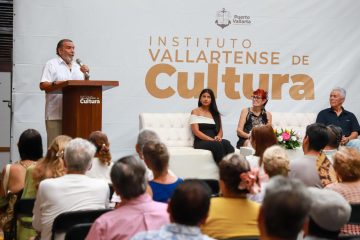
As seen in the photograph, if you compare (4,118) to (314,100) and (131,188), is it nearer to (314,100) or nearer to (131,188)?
(314,100)

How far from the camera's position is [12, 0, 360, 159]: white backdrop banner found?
25.4ft

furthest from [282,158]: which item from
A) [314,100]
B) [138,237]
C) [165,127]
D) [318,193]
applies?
[314,100]

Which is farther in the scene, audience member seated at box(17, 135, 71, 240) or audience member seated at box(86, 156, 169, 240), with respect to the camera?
audience member seated at box(17, 135, 71, 240)

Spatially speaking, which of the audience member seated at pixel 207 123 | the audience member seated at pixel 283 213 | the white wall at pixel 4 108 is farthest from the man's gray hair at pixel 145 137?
the white wall at pixel 4 108

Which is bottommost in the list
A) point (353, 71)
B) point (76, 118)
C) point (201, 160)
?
point (201, 160)

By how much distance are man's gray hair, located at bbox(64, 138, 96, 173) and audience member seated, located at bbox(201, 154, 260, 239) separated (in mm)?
819

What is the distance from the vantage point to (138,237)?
7.63 ft

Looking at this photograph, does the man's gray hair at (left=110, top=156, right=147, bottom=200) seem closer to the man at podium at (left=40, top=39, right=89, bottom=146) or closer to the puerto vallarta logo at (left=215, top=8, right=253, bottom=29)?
the man at podium at (left=40, top=39, right=89, bottom=146)

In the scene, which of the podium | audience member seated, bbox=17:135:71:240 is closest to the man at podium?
the podium

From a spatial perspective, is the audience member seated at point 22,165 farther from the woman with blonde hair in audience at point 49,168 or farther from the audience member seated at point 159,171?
the audience member seated at point 159,171

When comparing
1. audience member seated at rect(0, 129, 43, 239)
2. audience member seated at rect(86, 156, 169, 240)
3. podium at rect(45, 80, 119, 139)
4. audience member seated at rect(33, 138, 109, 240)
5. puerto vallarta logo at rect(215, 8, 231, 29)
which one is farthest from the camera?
Answer: puerto vallarta logo at rect(215, 8, 231, 29)

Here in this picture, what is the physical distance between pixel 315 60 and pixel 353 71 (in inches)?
21.7

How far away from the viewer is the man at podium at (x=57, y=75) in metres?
6.60

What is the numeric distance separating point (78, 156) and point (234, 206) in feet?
3.18
